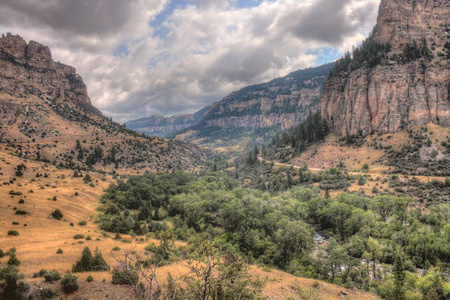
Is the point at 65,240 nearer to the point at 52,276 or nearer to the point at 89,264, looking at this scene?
the point at 89,264

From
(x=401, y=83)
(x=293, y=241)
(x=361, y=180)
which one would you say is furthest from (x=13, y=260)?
(x=401, y=83)

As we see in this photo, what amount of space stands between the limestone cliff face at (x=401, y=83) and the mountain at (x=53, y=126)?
101261mm

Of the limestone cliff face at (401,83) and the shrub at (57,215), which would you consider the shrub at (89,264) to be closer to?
the shrub at (57,215)

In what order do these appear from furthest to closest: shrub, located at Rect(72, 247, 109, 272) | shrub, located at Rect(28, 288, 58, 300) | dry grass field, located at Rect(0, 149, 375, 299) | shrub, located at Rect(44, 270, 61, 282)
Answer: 1. shrub, located at Rect(72, 247, 109, 272)
2. dry grass field, located at Rect(0, 149, 375, 299)
3. shrub, located at Rect(44, 270, 61, 282)
4. shrub, located at Rect(28, 288, 58, 300)

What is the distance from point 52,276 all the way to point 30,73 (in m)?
170

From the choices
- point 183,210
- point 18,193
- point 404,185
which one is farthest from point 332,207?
point 18,193

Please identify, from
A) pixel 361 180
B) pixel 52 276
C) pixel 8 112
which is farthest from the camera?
pixel 8 112

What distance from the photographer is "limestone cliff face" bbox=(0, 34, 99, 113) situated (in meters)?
131

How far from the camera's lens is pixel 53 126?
124375 mm

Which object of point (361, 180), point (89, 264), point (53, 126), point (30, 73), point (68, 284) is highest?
point (30, 73)

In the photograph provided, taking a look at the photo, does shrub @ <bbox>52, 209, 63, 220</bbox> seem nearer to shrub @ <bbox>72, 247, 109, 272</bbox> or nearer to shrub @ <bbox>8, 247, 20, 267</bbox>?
shrub @ <bbox>8, 247, 20, 267</bbox>

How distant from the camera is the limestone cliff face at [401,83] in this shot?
93.6 metres

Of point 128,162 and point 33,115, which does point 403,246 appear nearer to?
point 128,162

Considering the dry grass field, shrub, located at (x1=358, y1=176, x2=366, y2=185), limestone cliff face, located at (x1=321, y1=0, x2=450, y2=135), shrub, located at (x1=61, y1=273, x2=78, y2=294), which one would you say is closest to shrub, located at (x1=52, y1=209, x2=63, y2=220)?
the dry grass field
